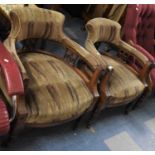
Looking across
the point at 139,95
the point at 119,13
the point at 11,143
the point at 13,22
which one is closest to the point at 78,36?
the point at 119,13

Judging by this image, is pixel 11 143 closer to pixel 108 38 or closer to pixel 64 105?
pixel 64 105

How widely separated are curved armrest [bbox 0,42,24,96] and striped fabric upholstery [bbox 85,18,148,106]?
27.2 inches

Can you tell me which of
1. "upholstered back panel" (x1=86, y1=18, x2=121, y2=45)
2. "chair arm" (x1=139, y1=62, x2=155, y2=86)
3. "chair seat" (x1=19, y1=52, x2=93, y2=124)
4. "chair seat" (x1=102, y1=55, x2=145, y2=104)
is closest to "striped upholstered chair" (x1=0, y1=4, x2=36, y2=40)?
"chair seat" (x1=19, y1=52, x2=93, y2=124)

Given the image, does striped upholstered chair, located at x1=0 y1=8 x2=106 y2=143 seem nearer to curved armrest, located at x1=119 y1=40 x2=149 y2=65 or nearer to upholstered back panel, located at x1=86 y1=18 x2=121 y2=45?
upholstered back panel, located at x1=86 y1=18 x2=121 y2=45

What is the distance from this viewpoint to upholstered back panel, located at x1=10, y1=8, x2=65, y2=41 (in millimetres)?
1867

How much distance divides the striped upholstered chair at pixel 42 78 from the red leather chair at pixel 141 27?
0.59m

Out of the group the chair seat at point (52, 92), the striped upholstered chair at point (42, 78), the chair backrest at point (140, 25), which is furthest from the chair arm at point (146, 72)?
the chair seat at point (52, 92)

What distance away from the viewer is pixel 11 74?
1.49m

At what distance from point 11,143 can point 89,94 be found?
60cm

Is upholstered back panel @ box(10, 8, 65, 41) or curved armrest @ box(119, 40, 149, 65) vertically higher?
upholstered back panel @ box(10, 8, 65, 41)

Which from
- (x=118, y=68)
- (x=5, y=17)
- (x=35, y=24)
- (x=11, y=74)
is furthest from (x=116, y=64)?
(x=11, y=74)

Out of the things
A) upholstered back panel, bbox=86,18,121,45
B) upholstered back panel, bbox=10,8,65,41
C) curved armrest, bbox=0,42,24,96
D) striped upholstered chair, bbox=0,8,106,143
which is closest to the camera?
curved armrest, bbox=0,42,24,96

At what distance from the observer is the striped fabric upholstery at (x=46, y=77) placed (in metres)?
1.65

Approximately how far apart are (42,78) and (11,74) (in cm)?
35
